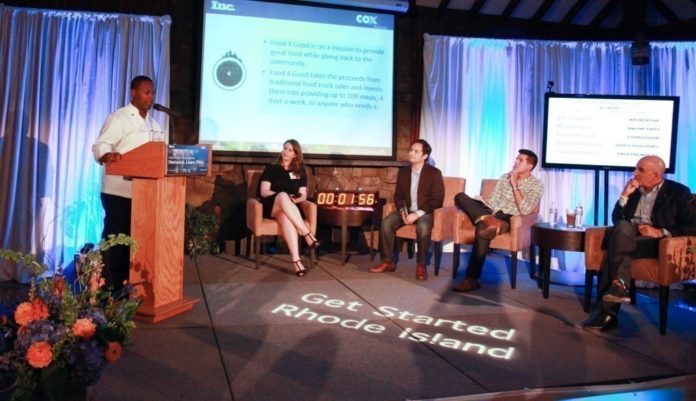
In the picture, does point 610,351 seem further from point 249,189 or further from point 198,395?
point 249,189

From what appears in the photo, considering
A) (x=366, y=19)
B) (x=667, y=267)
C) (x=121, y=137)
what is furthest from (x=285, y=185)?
(x=667, y=267)

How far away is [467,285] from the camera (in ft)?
15.8

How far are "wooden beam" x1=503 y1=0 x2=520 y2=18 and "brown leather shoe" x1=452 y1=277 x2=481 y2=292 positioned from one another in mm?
3439

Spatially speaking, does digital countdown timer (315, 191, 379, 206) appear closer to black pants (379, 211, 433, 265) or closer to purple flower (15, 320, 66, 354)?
black pants (379, 211, 433, 265)

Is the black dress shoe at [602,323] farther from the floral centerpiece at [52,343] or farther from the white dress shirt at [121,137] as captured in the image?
the white dress shirt at [121,137]

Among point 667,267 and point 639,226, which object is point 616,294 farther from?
point 639,226

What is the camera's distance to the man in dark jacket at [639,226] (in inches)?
148

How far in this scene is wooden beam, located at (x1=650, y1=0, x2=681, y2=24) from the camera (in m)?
6.64

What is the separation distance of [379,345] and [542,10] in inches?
198

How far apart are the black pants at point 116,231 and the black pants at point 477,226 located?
2.59m

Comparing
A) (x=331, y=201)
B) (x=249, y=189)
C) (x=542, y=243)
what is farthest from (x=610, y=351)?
(x=249, y=189)

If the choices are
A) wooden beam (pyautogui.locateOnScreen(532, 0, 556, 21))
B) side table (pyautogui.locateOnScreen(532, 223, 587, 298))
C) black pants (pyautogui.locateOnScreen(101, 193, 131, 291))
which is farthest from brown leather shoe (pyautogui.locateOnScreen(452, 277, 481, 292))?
wooden beam (pyautogui.locateOnScreen(532, 0, 556, 21))

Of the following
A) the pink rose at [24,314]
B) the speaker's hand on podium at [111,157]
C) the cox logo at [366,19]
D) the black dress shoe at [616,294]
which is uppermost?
the cox logo at [366,19]

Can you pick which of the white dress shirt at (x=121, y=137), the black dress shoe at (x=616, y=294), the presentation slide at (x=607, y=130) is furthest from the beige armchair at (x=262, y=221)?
the black dress shoe at (x=616, y=294)
